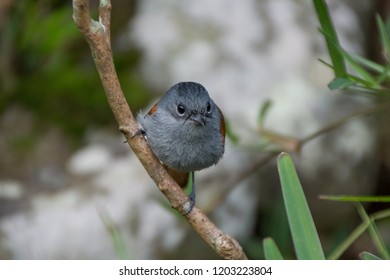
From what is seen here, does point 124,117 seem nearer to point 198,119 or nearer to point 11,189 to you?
point 198,119

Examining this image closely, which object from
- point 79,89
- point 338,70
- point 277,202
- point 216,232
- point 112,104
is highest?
point 79,89

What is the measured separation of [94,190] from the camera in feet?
11.3

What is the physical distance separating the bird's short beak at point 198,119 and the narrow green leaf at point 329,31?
427mm

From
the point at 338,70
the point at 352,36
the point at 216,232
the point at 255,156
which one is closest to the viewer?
the point at 216,232

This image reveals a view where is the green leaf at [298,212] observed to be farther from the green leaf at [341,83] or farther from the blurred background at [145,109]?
the blurred background at [145,109]

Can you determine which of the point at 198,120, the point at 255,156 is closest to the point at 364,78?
the point at 198,120

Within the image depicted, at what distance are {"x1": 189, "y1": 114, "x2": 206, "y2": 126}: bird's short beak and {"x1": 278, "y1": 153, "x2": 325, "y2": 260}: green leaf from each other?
0.54 metres

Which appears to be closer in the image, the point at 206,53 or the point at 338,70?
the point at 338,70

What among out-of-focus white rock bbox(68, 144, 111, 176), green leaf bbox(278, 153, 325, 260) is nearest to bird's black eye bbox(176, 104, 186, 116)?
green leaf bbox(278, 153, 325, 260)

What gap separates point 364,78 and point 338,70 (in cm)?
13

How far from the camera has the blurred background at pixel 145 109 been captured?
337 cm

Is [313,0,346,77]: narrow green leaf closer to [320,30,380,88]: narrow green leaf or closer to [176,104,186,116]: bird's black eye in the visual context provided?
[320,30,380,88]: narrow green leaf
